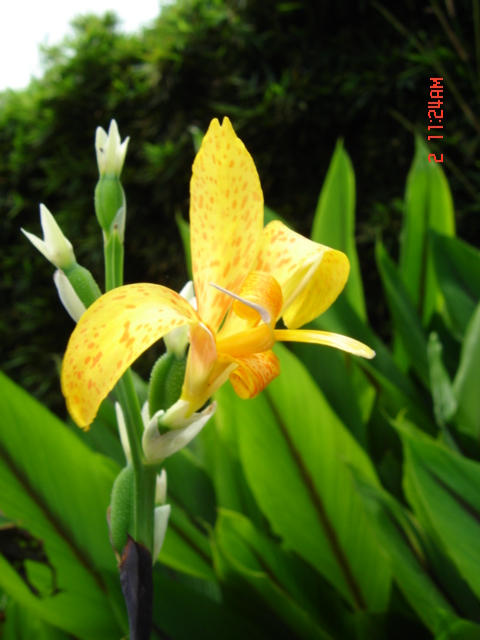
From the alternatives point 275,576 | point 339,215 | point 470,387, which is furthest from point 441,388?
point 339,215

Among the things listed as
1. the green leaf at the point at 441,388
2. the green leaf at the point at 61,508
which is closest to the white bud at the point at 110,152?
the green leaf at the point at 61,508

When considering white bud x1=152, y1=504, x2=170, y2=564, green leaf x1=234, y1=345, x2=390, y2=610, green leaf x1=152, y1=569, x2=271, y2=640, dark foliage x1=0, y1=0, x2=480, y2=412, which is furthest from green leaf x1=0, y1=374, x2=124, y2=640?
dark foliage x1=0, y1=0, x2=480, y2=412

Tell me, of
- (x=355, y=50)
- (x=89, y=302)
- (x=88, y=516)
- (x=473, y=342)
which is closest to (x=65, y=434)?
(x=88, y=516)

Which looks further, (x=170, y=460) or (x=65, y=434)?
(x=170, y=460)

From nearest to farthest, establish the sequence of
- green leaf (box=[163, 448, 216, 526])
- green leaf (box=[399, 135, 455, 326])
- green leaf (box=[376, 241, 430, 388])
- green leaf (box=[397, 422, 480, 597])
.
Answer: green leaf (box=[397, 422, 480, 597]) → green leaf (box=[163, 448, 216, 526]) → green leaf (box=[376, 241, 430, 388]) → green leaf (box=[399, 135, 455, 326])

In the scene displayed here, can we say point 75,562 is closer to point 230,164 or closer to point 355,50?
point 230,164

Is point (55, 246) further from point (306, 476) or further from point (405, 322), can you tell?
point (405, 322)

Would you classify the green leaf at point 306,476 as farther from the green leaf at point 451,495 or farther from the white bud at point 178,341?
the white bud at point 178,341

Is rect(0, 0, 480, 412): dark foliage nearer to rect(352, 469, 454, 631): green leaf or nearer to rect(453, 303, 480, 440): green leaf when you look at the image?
rect(453, 303, 480, 440): green leaf
